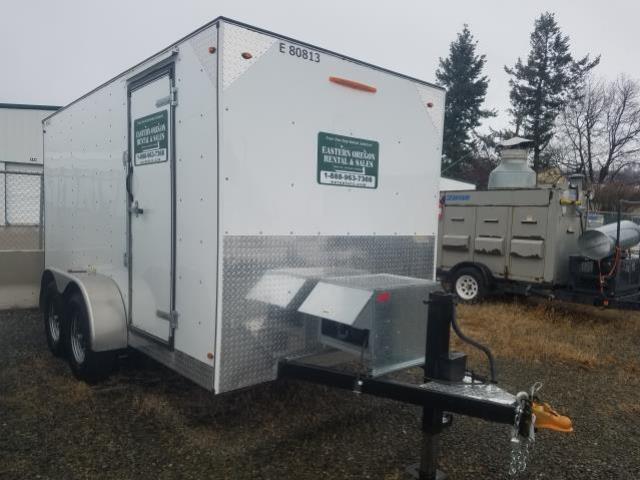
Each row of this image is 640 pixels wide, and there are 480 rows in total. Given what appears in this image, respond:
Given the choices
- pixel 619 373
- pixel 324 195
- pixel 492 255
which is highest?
pixel 324 195

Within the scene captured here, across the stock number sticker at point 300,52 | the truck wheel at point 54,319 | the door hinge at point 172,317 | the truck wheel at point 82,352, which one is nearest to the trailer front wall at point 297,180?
the stock number sticker at point 300,52

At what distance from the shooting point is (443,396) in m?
2.79

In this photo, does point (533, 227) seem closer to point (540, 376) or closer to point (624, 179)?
point (540, 376)

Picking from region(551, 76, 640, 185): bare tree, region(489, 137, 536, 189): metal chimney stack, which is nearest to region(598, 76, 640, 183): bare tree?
region(551, 76, 640, 185): bare tree

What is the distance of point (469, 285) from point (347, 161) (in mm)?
6184

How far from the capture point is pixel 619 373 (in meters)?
5.53

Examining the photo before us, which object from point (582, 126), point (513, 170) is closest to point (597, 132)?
point (582, 126)

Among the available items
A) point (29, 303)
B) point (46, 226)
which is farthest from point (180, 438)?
point (29, 303)

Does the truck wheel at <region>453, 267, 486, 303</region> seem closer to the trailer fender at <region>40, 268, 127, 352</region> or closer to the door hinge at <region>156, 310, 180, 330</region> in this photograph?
the trailer fender at <region>40, 268, 127, 352</region>

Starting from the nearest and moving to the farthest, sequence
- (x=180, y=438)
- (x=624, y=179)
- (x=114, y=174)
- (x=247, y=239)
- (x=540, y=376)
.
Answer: (x=247, y=239) < (x=180, y=438) < (x=114, y=174) < (x=540, y=376) < (x=624, y=179)

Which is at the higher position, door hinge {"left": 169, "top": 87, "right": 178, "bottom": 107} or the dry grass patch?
door hinge {"left": 169, "top": 87, "right": 178, "bottom": 107}

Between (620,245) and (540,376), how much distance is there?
11.3 feet

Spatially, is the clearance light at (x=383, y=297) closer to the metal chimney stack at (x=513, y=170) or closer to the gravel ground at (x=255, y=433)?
the gravel ground at (x=255, y=433)

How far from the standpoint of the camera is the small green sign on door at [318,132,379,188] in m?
3.70
